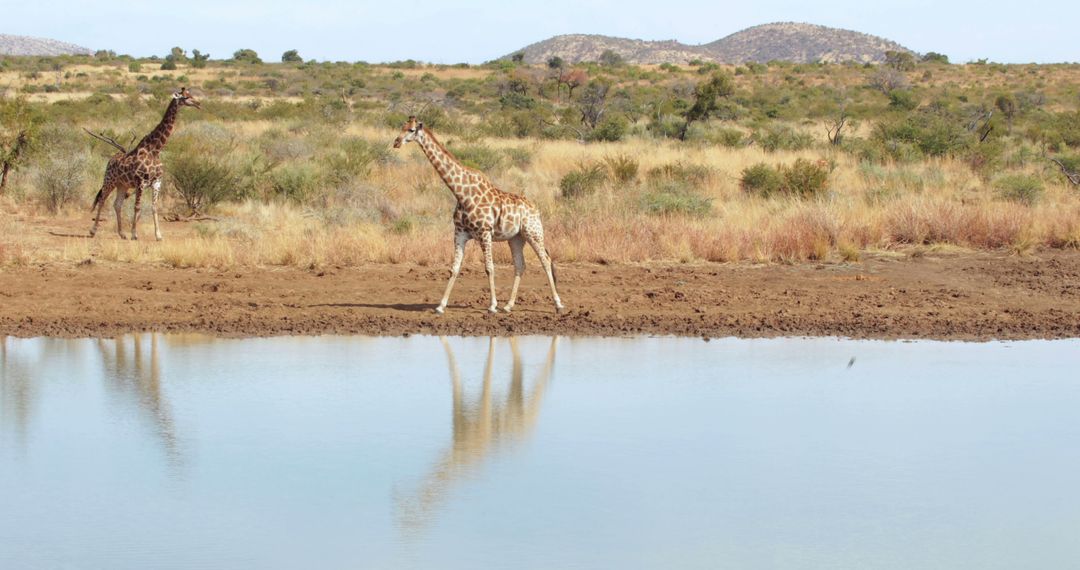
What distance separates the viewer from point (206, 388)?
398 inches

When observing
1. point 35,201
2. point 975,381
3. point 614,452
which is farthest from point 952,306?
point 35,201

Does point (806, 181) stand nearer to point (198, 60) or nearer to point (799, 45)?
point (198, 60)

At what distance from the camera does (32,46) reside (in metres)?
130

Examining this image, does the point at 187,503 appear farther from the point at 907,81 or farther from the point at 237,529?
the point at 907,81

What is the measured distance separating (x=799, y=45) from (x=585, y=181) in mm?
123088

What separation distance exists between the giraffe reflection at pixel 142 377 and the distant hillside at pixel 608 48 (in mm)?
128951

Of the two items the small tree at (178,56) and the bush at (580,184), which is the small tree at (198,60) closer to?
the small tree at (178,56)

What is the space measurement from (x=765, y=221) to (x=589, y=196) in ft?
13.1

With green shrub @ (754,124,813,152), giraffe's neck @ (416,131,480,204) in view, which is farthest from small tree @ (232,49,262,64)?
giraffe's neck @ (416,131,480,204)

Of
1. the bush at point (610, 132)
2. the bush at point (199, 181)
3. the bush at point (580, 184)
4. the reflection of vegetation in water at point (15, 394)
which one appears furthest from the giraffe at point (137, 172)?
the bush at point (610, 132)

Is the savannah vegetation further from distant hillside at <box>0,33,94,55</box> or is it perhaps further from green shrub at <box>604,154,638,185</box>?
distant hillside at <box>0,33,94,55</box>

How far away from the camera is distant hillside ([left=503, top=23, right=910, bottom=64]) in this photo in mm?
137125

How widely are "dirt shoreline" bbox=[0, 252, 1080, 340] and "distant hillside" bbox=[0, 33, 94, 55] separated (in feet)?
366


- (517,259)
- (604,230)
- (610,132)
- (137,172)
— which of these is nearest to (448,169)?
(517,259)
